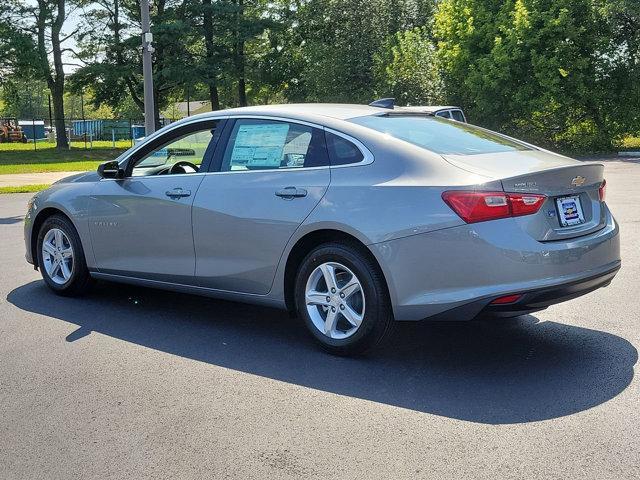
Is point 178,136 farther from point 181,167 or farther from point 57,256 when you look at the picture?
point 57,256

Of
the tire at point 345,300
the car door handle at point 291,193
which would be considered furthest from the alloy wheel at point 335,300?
the car door handle at point 291,193

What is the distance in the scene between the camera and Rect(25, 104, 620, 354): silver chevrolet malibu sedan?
14.4 feet

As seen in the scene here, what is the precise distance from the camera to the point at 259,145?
552cm

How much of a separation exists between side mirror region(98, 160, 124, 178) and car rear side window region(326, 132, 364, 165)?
207cm

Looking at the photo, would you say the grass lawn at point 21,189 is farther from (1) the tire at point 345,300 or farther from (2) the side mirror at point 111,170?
(1) the tire at point 345,300

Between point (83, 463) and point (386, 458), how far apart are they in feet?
4.50

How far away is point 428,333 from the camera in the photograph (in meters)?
5.48

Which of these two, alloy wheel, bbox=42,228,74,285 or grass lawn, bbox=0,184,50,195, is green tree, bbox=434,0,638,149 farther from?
alloy wheel, bbox=42,228,74,285

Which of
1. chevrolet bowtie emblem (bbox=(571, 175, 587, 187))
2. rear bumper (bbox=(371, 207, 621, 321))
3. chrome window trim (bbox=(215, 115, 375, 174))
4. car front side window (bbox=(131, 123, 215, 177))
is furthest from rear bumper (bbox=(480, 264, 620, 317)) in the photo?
car front side window (bbox=(131, 123, 215, 177))

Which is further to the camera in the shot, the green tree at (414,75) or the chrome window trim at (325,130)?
the green tree at (414,75)

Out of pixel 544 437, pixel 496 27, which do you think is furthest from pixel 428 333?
pixel 496 27

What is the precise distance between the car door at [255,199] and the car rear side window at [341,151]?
0.18 ft

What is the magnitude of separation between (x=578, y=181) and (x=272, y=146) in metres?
2.10

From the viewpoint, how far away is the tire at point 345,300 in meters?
4.70
